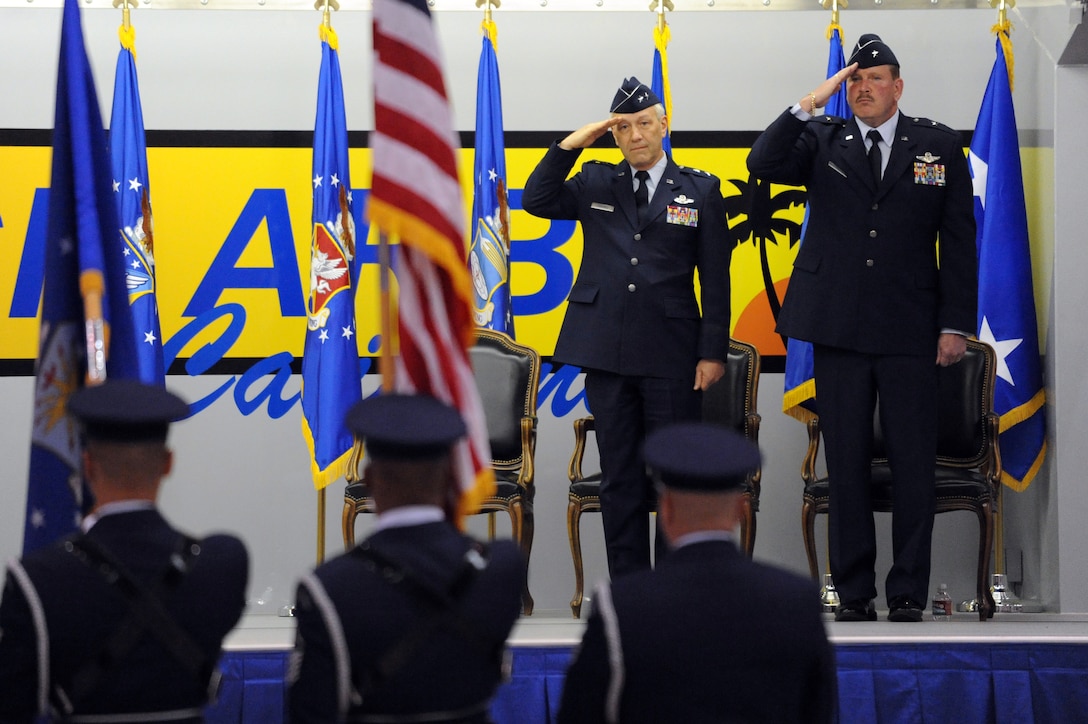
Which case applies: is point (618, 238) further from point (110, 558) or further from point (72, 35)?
point (110, 558)

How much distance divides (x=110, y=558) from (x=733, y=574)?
3.18 feet

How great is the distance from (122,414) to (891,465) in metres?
3.13

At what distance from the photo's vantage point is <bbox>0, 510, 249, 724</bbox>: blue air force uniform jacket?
200 cm

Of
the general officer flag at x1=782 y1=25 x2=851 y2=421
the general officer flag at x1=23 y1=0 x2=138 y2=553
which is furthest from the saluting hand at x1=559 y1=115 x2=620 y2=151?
the general officer flag at x1=23 y1=0 x2=138 y2=553

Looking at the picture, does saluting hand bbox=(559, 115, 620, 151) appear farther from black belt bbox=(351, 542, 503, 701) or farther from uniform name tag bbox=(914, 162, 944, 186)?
black belt bbox=(351, 542, 503, 701)

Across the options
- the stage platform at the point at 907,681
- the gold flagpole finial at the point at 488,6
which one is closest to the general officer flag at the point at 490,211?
the gold flagpole finial at the point at 488,6

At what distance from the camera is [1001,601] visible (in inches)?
215

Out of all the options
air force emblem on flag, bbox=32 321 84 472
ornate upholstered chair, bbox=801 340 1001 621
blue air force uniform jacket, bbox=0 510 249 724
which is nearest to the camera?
blue air force uniform jacket, bbox=0 510 249 724

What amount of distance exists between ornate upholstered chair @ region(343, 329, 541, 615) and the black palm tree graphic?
1312mm

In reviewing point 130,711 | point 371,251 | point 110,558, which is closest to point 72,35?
point 110,558

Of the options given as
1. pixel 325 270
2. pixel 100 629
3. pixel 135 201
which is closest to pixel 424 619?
pixel 100 629

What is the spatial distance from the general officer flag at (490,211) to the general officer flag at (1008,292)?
6.86 ft

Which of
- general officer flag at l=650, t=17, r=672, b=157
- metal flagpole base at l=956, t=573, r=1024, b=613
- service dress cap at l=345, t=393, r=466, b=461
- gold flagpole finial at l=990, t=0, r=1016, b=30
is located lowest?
metal flagpole base at l=956, t=573, r=1024, b=613

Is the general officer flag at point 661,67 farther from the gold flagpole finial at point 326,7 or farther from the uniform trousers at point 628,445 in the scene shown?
the uniform trousers at point 628,445
